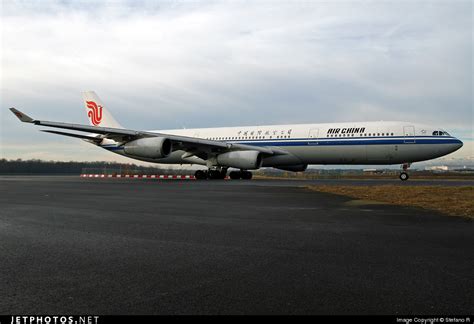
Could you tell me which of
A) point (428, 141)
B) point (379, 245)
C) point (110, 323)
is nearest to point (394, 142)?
point (428, 141)

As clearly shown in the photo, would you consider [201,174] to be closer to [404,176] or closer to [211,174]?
[211,174]

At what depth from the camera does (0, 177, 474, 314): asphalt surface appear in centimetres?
296

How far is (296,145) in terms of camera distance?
2634 centimetres

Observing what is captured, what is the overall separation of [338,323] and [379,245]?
9.35 feet

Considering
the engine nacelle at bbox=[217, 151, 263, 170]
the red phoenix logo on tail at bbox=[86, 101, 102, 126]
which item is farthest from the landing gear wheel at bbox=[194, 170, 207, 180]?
the red phoenix logo on tail at bbox=[86, 101, 102, 126]

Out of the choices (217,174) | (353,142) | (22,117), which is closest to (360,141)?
(353,142)

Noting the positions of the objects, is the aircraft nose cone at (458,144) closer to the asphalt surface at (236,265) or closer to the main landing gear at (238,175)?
the main landing gear at (238,175)

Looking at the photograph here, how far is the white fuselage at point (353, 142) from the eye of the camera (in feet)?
77.9

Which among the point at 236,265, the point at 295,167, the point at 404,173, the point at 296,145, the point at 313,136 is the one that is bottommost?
the point at 236,265

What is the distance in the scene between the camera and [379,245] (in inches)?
205

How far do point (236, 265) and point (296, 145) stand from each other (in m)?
22.7

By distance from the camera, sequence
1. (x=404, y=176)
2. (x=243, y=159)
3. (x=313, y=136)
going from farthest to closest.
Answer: (x=313, y=136), (x=404, y=176), (x=243, y=159)

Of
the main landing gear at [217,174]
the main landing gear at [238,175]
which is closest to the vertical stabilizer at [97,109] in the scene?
the main landing gear at [217,174]

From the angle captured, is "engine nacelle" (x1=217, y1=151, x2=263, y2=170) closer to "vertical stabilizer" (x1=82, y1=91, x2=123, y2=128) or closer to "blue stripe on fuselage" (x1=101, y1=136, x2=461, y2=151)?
"blue stripe on fuselage" (x1=101, y1=136, x2=461, y2=151)
